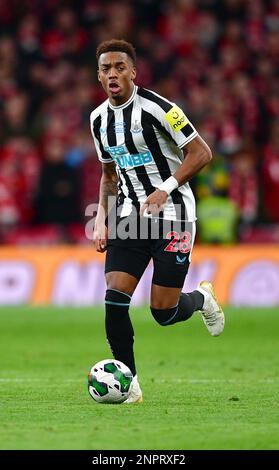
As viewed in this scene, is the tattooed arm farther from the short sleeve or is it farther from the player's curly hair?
the player's curly hair

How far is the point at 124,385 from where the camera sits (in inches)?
299

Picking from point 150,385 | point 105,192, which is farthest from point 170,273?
point 150,385

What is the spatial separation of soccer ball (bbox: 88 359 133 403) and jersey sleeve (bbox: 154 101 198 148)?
1499mm

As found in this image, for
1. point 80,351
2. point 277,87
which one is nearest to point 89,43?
point 277,87

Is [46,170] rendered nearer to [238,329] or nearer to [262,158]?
[262,158]

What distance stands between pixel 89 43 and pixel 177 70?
1895 mm

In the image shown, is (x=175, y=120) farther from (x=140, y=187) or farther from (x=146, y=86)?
(x=146, y=86)

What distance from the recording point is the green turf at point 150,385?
6172mm

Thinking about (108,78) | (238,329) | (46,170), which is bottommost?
(238,329)

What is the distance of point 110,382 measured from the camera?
7566mm

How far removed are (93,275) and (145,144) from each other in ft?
28.5

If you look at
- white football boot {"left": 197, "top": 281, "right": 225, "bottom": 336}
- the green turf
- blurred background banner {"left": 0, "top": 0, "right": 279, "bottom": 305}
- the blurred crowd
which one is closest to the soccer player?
white football boot {"left": 197, "top": 281, "right": 225, "bottom": 336}

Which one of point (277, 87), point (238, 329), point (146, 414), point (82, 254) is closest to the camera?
point (146, 414)

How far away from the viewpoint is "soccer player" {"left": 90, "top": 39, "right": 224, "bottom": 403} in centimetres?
773
